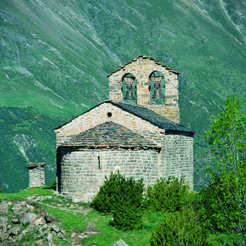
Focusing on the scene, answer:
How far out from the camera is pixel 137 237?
597 inches

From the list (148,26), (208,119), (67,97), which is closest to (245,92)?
(208,119)

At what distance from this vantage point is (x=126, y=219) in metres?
15.7

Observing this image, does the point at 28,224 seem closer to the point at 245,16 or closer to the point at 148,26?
the point at 148,26

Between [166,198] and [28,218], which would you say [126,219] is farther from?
[28,218]

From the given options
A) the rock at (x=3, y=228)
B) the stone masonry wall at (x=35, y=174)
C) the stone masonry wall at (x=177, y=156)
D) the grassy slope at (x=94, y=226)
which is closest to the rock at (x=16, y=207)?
the grassy slope at (x=94, y=226)

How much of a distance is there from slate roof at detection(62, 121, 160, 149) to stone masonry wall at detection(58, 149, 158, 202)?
1.08 ft

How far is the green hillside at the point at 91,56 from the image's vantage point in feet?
177

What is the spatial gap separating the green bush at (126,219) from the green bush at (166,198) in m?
2.23

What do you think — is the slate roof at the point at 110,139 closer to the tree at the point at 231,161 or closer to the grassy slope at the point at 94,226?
the grassy slope at the point at 94,226

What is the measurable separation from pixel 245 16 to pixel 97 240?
517 feet

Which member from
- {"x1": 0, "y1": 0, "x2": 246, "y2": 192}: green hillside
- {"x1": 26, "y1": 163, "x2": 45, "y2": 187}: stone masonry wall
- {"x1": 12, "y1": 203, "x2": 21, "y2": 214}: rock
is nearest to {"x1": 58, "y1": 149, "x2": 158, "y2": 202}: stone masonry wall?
{"x1": 12, "y1": 203, "x2": 21, "y2": 214}: rock

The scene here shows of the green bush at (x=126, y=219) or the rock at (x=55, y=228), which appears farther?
the green bush at (x=126, y=219)

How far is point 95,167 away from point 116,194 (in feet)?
8.10

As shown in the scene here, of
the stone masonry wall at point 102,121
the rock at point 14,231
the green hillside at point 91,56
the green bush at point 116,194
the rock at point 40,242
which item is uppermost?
the green hillside at point 91,56
